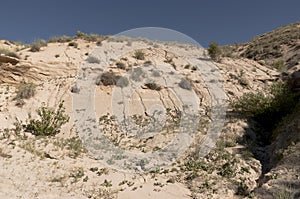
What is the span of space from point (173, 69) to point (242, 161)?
339 inches

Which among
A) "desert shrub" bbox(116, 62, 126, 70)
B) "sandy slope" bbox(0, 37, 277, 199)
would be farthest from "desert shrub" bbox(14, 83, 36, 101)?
"desert shrub" bbox(116, 62, 126, 70)

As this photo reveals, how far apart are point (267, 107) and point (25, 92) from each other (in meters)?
10.6

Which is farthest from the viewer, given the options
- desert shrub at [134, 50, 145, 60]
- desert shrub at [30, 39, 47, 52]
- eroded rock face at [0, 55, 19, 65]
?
desert shrub at [134, 50, 145, 60]

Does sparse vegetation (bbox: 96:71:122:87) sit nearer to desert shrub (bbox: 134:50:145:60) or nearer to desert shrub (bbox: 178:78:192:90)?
desert shrub (bbox: 134:50:145:60)

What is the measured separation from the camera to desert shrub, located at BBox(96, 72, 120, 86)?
13805mm

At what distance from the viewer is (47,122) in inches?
413

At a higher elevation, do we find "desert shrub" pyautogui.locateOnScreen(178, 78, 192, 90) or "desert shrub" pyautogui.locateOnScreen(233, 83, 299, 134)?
"desert shrub" pyautogui.locateOnScreen(178, 78, 192, 90)

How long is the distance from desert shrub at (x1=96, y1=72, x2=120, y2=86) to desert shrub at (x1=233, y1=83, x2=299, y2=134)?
612cm

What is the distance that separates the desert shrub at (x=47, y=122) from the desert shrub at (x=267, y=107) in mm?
7673

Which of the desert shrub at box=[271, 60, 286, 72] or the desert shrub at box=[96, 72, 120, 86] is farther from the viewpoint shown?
the desert shrub at box=[271, 60, 286, 72]

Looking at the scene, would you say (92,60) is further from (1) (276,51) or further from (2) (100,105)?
(1) (276,51)

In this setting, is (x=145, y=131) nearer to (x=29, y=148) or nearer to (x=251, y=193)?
(x=29, y=148)

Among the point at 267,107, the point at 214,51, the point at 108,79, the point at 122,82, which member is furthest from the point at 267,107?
the point at 214,51

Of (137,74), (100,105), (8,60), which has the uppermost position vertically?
(8,60)
